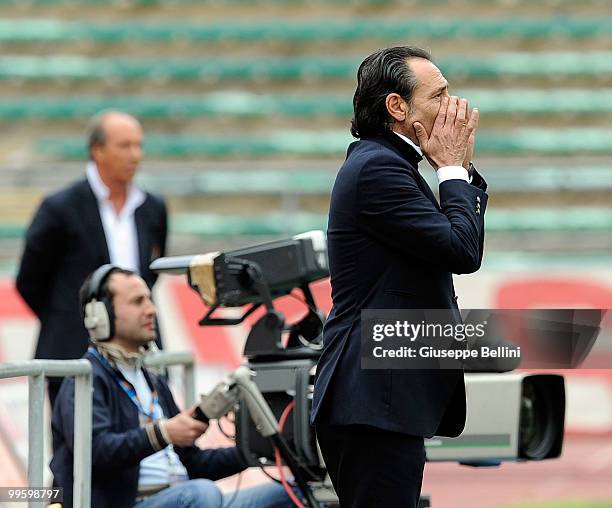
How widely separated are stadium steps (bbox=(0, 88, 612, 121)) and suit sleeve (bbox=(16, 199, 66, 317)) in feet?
23.8

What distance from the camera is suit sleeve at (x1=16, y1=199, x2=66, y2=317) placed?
5.27 m

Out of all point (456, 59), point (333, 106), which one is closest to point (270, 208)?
point (333, 106)

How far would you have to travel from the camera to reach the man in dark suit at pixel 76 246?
204 inches

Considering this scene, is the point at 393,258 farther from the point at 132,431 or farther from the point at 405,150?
the point at 132,431

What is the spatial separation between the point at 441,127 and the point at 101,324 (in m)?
1.50

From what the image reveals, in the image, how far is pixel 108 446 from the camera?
376cm

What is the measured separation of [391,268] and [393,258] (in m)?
0.02

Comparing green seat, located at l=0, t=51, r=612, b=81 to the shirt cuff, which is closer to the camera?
the shirt cuff

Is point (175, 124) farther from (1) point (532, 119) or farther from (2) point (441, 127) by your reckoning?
(2) point (441, 127)

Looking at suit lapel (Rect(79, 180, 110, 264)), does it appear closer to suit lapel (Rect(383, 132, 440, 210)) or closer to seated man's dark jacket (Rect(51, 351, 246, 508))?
seated man's dark jacket (Rect(51, 351, 246, 508))

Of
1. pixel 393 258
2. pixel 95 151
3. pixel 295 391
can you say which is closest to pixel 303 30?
pixel 95 151

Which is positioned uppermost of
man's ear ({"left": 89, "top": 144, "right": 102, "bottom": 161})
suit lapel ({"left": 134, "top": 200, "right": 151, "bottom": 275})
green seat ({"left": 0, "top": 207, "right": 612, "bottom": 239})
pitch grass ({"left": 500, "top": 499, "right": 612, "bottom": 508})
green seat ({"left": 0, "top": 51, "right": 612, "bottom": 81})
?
green seat ({"left": 0, "top": 51, "right": 612, "bottom": 81})

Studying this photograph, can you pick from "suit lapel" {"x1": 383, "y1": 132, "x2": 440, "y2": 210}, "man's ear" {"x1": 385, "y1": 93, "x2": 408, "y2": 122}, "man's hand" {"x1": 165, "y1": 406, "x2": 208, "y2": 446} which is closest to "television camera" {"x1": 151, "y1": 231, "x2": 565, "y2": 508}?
"man's hand" {"x1": 165, "y1": 406, "x2": 208, "y2": 446}

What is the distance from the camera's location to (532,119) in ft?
41.5
